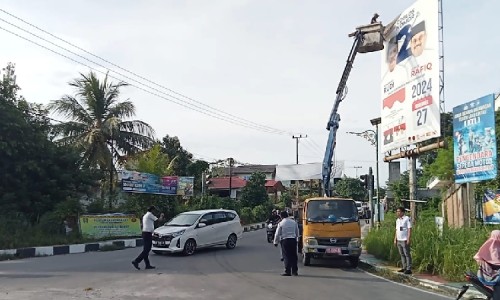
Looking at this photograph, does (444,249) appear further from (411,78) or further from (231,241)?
(231,241)

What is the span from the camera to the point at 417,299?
984cm

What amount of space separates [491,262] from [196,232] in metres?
11.6

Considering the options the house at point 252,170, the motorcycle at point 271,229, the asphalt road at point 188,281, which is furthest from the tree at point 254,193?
the house at point 252,170

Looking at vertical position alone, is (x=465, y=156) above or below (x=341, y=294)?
above

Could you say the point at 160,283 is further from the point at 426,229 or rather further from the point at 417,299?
the point at 426,229

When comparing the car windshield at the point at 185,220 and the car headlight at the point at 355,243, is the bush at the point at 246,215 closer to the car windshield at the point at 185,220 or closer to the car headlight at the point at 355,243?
the car windshield at the point at 185,220

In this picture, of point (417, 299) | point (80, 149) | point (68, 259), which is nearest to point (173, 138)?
point (80, 149)

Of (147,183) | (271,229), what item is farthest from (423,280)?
(147,183)

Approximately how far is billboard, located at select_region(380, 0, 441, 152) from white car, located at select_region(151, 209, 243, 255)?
6.66 meters

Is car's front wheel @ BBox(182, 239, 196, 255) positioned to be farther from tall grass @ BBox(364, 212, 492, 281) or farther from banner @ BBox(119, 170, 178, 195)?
banner @ BBox(119, 170, 178, 195)

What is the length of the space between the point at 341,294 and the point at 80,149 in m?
22.1

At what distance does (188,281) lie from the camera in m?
11.4

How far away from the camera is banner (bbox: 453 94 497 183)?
12.2m

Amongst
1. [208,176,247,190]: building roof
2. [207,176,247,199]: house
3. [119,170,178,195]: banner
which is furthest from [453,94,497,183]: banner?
[208,176,247,190]: building roof
